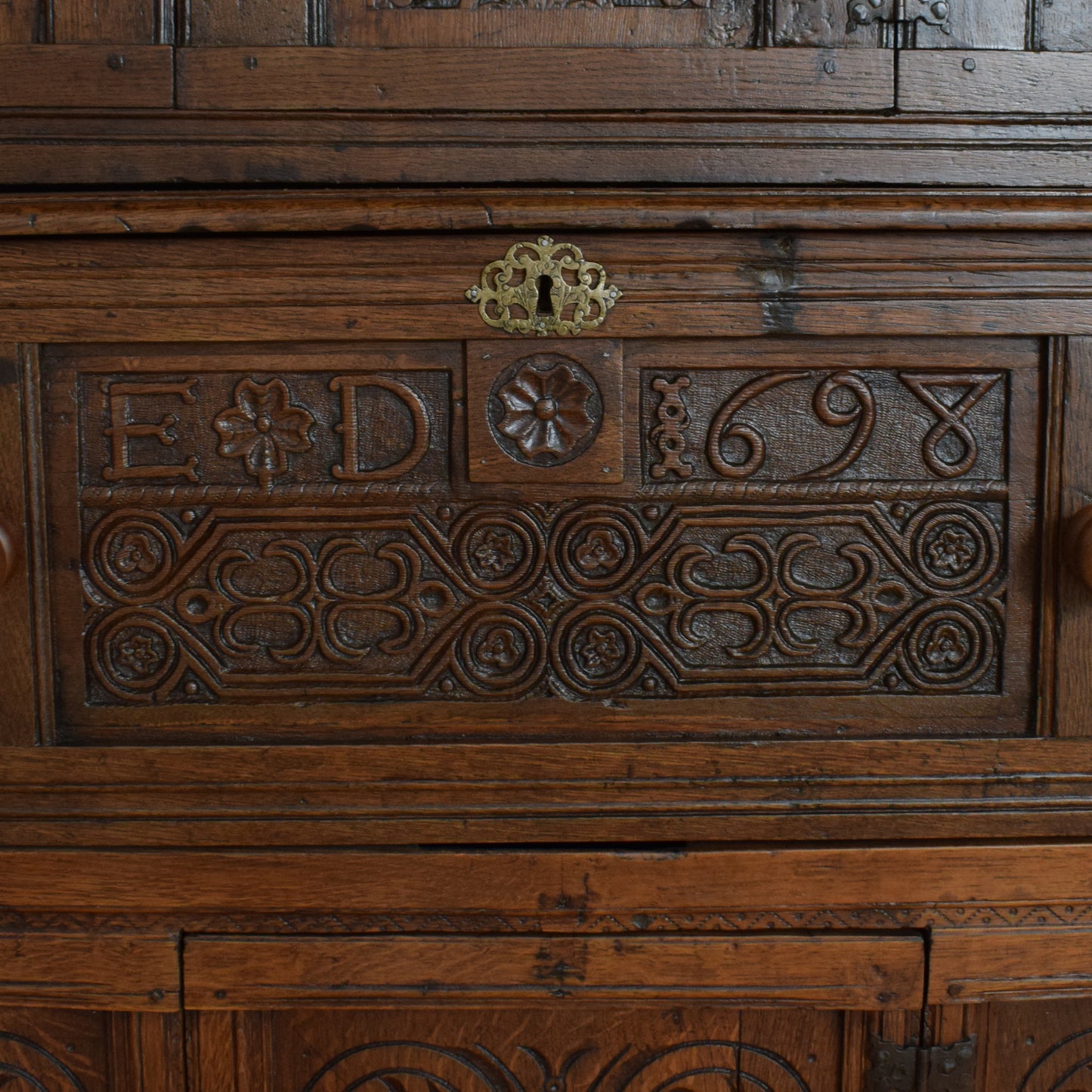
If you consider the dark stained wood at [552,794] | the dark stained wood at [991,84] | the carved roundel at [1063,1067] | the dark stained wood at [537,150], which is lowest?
the carved roundel at [1063,1067]

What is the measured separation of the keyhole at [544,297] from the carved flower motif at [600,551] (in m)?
0.22

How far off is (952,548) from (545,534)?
0.41 meters

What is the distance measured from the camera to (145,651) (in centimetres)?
98

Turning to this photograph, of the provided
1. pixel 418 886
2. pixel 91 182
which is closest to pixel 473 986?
pixel 418 886

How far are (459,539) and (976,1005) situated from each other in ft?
2.38

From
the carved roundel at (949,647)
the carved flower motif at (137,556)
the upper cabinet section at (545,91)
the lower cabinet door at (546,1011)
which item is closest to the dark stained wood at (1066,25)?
the upper cabinet section at (545,91)

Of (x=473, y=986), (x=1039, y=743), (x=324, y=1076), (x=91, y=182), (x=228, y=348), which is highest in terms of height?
(x=91, y=182)

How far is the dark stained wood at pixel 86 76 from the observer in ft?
2.93

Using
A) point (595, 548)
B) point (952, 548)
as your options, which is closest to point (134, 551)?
point (595, 548)

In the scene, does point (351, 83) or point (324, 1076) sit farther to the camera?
point (324, 1076)

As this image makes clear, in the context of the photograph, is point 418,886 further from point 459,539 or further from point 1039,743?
point 1039,743

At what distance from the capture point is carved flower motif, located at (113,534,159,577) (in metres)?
0.96

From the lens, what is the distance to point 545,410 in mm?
954

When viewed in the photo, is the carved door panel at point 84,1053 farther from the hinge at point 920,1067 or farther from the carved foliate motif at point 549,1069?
the hinge at point 920,1067
